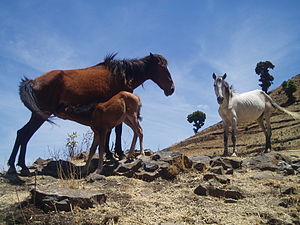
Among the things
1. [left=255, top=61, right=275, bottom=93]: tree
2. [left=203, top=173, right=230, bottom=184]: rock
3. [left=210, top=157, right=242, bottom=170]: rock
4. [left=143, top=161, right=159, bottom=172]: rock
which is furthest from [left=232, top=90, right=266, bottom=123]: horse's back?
[left=255, top=61, right=275, bottom=93]: tree

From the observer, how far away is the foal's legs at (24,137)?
6203 mm

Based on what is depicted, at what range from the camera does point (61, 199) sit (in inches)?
142

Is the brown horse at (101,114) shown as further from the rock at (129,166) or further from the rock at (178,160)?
the rock at (178,160)

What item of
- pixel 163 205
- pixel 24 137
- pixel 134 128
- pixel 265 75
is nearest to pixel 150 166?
pixel 134 128

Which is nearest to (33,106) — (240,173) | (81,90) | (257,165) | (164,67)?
(81,90)

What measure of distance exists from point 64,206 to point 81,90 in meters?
3.45

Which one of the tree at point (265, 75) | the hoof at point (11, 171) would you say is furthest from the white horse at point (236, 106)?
the tree at point (265, 75)

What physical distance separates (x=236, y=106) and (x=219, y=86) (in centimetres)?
110

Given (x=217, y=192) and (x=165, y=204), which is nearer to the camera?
(x=165, y=204)

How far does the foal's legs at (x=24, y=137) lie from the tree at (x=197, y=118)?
171ft

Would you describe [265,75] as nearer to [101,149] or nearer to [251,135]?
[251,135]

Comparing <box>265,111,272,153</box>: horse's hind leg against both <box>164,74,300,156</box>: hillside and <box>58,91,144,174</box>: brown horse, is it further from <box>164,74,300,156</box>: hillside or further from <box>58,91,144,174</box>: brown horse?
<box>58,91,144,174</box>: brown horse

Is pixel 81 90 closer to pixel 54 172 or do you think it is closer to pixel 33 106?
pixel 33 106

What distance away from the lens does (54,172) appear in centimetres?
638
